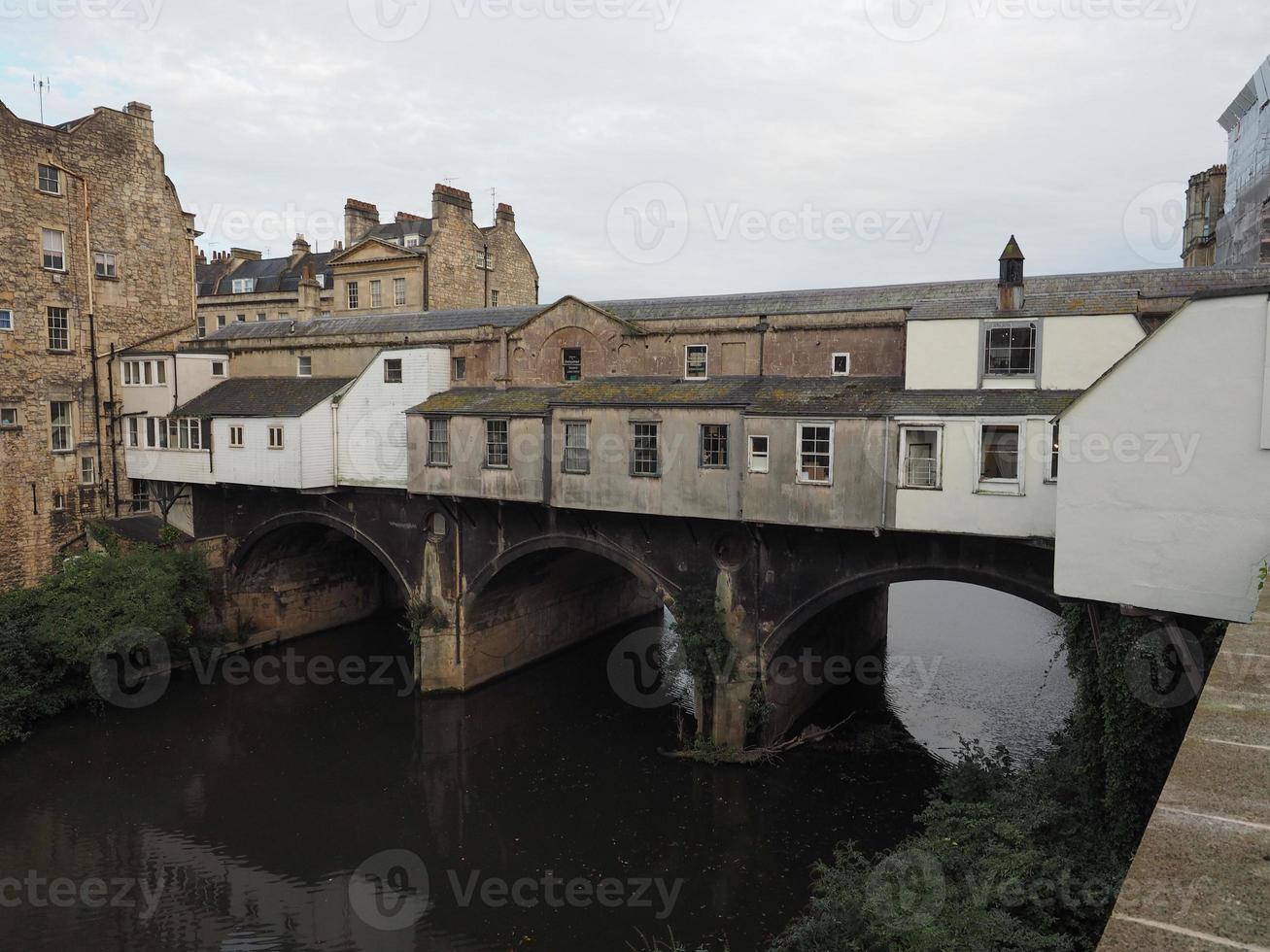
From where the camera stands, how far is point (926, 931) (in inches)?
429

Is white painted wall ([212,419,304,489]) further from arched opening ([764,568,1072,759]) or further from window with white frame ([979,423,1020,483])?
window with white frame ([979,423,1020,483])

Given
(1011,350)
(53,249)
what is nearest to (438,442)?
(1011,350)

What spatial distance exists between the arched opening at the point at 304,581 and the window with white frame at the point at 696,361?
12.7 m

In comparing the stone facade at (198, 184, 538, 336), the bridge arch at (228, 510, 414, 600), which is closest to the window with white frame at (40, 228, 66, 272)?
the stone facade at (198, 184, 538, 336)

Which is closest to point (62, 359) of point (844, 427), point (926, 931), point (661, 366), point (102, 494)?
point (102, 494)

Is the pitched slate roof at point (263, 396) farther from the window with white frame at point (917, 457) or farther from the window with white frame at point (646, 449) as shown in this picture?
the window with white frame at point (917, 457)

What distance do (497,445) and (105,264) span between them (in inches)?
783

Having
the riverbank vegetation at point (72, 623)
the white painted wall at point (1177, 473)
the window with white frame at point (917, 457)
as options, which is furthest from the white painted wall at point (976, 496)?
the riverbank vegetation at point (72, 623)

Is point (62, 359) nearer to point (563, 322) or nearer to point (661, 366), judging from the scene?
point (563, 322)

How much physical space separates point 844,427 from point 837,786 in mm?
9765

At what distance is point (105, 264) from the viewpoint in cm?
3334

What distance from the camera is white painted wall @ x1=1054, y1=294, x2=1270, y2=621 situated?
11.9 m

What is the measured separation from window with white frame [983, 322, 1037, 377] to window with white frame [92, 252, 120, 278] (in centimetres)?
3259

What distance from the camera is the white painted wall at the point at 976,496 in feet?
57.7
